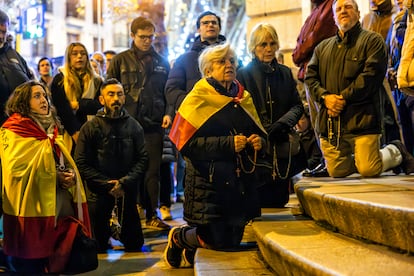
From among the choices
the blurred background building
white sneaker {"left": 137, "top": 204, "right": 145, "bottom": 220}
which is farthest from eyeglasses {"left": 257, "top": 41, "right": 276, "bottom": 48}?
the blurred background building

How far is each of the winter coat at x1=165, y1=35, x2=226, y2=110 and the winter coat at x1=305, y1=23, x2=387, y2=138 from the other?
4.94 ft

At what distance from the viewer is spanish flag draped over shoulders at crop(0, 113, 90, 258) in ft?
18.1

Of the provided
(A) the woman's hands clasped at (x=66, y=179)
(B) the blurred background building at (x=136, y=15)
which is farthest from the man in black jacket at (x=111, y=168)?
(B) the blurred background building at (x=136, y=15)

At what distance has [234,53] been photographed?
204 inches

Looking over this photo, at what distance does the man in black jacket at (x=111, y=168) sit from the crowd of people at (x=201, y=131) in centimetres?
1

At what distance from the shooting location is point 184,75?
23.1ft

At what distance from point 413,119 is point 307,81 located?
4.03 feet

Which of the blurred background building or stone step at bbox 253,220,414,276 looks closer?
stone step at bbox 253,220,414,276

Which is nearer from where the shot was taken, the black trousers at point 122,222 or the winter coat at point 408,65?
the winter coat at point 408,65

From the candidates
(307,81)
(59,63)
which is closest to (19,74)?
(307,81)

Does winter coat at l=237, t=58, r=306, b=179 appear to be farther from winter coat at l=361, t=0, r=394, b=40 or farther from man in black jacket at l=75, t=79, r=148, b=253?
winter coat at l=361, t=0, r=394, b=40

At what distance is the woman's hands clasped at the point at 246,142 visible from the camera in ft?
15.8

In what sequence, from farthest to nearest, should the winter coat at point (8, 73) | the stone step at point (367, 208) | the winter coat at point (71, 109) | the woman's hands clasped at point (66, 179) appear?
1. the winter coat at point (71, 109)
2. the winter coat at point (8, 73)
3. the woman's hands clasped at point (66, 179)
4. the stone step at point (367, 208)

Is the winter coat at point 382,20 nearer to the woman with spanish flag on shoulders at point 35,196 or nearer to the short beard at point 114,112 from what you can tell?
the short beard at point 114,112
